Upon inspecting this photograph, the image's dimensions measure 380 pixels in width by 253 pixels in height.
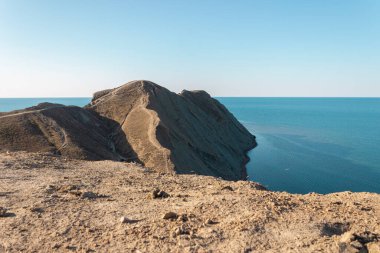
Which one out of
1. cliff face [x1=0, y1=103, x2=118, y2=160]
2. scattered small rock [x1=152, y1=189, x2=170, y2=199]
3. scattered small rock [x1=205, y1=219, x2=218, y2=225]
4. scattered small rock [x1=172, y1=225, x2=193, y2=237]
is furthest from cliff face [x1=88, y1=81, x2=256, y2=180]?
scattered small rock [x1=172, y1=225, x2=193, y2=237]

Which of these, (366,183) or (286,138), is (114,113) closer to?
(366,183)

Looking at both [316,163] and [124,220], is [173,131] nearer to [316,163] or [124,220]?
[316,163]

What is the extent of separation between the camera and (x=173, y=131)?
68562 mm

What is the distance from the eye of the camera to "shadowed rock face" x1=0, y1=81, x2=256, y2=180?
5359 centimetres

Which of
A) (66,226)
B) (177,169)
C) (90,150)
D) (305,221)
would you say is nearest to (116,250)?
(66,226)

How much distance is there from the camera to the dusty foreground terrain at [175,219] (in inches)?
437

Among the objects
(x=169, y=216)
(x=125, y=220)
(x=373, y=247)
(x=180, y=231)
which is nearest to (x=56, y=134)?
(x=125, y=220)

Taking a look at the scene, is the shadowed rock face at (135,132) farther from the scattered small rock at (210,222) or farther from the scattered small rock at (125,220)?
the scattered small rock at (210,222)

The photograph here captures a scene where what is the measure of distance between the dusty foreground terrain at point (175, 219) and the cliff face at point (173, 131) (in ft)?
113

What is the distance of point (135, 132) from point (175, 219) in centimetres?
5314

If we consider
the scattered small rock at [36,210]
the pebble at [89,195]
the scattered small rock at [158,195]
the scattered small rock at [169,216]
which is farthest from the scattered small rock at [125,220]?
the pebble at [89,195]

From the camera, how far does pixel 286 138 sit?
123438 mm

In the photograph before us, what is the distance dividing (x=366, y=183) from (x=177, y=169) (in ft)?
120

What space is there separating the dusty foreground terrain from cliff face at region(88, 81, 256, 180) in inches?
1354
